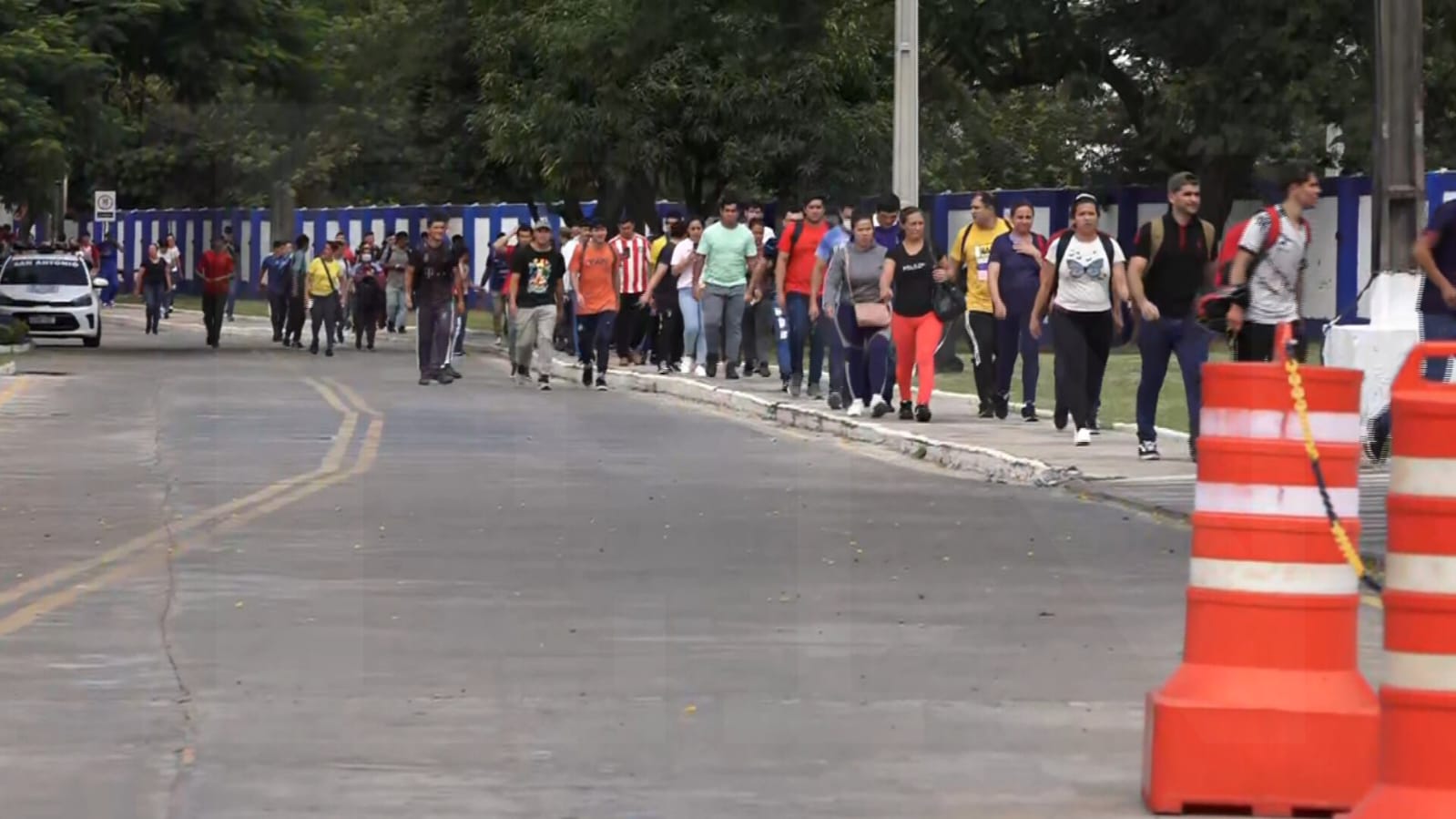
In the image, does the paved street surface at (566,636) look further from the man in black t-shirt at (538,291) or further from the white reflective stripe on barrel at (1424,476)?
the man in black t-shirt at (538,291)

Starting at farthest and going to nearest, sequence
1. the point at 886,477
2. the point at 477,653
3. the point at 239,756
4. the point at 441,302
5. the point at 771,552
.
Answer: the point at 441,302 → the point at 886,477 → the point at 771,552 → the point at 477,653 → the point at 239,756

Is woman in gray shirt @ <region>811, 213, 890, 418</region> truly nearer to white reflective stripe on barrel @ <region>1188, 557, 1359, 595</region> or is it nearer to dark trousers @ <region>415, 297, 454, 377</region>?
dark trousers @ <region>415, 297, 454, 377</region>

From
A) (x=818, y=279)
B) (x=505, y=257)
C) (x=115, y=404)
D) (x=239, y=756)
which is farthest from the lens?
(x=505, y=257)

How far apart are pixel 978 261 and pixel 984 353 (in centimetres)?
72

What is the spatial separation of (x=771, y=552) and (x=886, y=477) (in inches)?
190

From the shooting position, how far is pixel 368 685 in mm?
9641

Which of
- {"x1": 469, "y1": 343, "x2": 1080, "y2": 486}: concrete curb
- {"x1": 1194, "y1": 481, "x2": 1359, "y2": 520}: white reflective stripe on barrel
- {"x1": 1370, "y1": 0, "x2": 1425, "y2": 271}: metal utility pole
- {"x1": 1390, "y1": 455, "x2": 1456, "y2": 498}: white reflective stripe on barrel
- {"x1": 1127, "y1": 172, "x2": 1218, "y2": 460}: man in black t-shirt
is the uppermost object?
{"x1": 1370, "y1": 0, "x2": 1425, "y2": 271}: metal utility pole

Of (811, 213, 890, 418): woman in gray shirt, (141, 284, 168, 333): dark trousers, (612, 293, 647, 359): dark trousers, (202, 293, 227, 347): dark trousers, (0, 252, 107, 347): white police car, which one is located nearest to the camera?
(811, 213, 890, 418): woman in gray shirt

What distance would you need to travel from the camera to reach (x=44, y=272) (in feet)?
147

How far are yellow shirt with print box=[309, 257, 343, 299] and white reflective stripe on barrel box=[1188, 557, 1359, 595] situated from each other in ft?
117

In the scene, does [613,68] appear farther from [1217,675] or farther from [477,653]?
[1217,675]

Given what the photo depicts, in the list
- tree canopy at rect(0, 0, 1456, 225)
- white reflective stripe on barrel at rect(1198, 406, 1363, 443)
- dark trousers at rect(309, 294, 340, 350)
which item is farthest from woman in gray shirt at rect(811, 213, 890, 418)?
dark trousers at rect(309, 294, 340, 350)

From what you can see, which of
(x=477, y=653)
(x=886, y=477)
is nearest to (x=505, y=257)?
(x=886, y=477)

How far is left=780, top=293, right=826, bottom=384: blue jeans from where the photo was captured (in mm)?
26922
